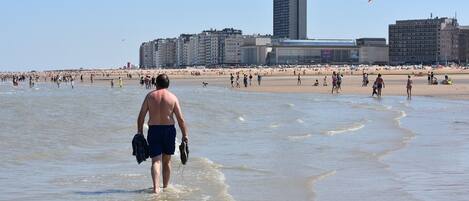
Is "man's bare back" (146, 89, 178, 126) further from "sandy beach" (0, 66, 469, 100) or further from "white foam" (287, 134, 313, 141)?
"sandy beach" (0, 66, 469, 100)

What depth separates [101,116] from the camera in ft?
79.6

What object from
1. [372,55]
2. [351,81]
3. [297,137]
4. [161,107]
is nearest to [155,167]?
[161,107]

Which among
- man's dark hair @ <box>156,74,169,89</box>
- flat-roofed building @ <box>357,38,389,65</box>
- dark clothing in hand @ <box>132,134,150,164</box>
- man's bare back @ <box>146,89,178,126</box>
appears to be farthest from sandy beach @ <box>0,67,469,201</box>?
flat-roofed building @ <box>357,38,389,65</box>

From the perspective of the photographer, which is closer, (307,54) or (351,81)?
(351,81)

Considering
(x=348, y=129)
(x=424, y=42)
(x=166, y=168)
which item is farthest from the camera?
(x=424, y=42)

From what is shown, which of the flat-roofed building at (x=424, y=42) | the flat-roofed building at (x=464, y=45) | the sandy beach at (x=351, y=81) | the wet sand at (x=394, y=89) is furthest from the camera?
the flat-roofed building at (x=424, y=42)

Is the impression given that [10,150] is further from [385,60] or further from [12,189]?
[385,60]

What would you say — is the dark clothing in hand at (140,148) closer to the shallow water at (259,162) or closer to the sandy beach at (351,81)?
the shallow water at (259,162)

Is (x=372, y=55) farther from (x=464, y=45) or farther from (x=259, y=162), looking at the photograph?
(x=259, y=162)

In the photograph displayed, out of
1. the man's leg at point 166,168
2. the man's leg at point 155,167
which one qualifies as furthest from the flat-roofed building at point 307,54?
the man's leg at point 155,167

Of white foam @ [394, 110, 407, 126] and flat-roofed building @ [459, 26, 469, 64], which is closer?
white foam @ [394, 110, 407, 126]

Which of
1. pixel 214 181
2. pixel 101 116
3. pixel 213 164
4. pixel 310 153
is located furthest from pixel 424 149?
pixel 101 116

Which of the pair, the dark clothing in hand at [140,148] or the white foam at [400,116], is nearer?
the dark clothing in hand at [140,148]

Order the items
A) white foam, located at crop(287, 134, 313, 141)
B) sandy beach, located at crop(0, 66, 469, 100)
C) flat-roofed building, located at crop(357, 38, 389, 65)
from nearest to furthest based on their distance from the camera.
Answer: white foam, located at crop(287, 134, 313, 141), sandy beach, located at crop(0, 66, 469, 100), flat-roofed building, located at crop(357, 38, 389, 65)
